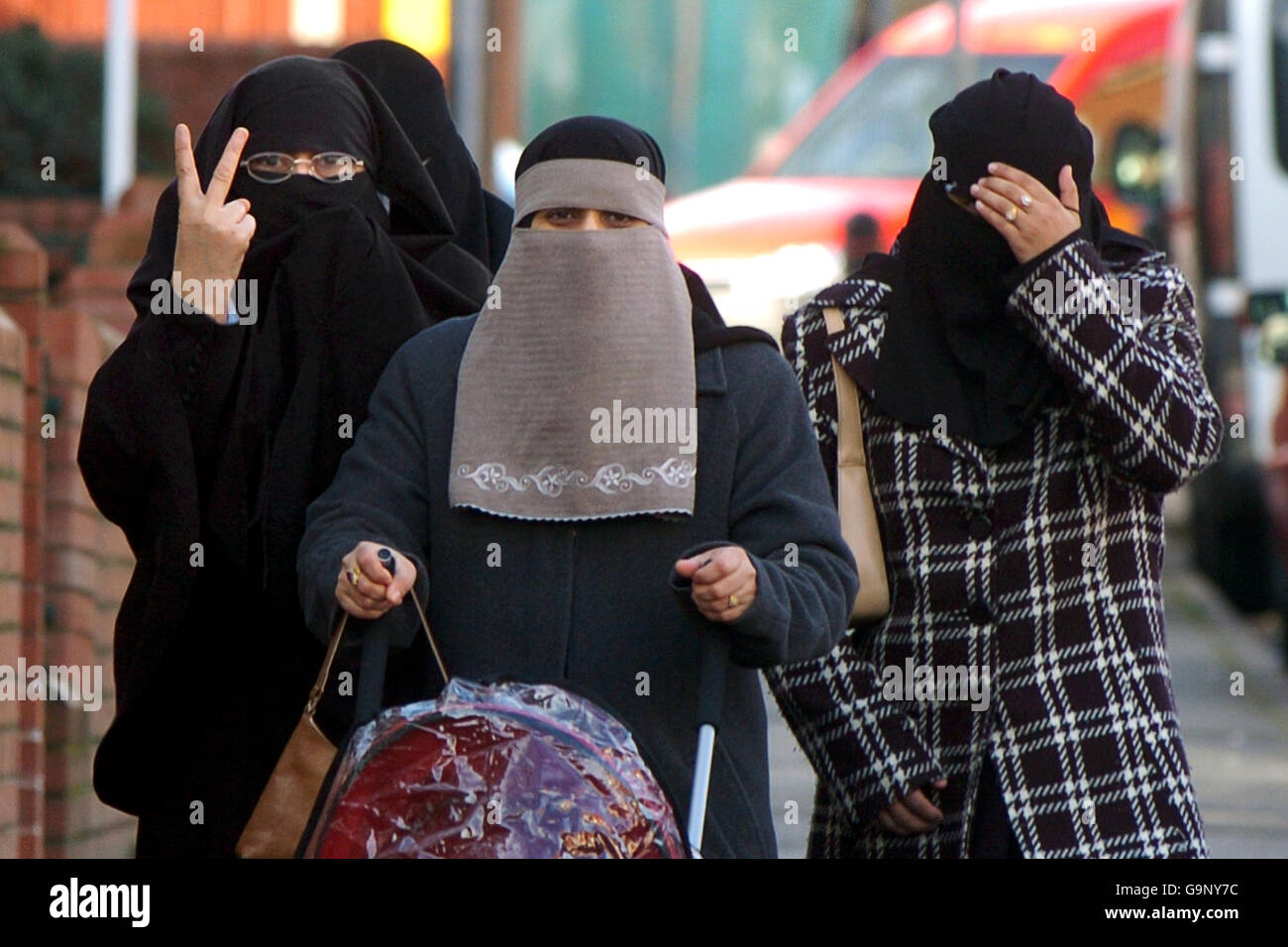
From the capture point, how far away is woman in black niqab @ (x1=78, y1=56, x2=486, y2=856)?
3.50 metres

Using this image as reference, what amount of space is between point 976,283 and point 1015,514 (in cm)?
35

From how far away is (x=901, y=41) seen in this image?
45.6 ft

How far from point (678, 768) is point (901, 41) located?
37.0 ft

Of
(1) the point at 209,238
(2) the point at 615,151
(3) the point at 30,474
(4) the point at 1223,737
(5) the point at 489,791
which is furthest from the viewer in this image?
(4) the point at 1223,737

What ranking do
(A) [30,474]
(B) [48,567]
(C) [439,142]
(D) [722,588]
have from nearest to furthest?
(D) [722,588] → (C) [439,142] → (A) [30,474] → (B) [48,567]

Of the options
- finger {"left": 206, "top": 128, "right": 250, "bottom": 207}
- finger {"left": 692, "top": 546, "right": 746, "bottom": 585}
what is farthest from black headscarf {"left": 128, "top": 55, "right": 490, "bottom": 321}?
finger {"left": 692, "top": 546, "right": 746, "bottom": 585}

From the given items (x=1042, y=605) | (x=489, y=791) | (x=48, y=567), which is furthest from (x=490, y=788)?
(x=48, y=567)

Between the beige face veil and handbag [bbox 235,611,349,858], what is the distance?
37 centimetres

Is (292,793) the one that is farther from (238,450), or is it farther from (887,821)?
(887,821)

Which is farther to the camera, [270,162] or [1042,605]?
[270,162]

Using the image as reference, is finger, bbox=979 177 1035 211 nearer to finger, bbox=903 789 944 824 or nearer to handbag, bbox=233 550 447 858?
finger, bbox=903 789 944 824

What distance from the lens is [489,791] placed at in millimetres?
2695

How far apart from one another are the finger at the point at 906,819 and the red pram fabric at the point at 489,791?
0.76 m
